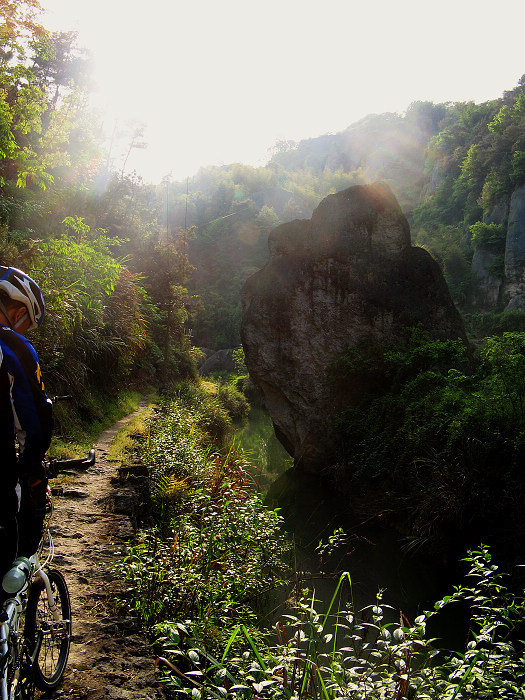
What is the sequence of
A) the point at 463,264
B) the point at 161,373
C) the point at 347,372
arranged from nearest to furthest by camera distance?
the point at 347,372, the point at 161,373, the point at 463,264

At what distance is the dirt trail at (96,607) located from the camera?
2590mm

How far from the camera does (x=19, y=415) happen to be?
1759 millimetres

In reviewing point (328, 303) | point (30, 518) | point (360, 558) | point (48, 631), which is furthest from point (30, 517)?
point (328, 303)

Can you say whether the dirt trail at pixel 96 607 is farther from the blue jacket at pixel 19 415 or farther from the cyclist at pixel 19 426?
the blue jacket at pixel 19 415

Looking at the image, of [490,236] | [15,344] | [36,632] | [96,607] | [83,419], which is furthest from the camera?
[490,236]

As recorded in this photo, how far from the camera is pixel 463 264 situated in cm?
3638

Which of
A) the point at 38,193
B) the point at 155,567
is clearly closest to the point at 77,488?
the point at 155,567

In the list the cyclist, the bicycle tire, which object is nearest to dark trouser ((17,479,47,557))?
the cyclist

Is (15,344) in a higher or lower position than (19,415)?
higher

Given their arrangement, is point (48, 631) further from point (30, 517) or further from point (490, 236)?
point (490, 236)

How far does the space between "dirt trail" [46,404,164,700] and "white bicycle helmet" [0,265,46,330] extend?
1.98 metres

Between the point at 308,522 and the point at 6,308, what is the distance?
27.3 feet

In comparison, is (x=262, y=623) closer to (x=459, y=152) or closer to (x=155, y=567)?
(x=155, y=567)

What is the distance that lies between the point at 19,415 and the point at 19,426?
5cm
